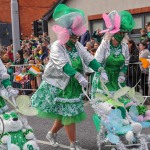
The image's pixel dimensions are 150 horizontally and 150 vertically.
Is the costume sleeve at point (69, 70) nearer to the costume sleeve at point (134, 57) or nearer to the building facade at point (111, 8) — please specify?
the costume sleeve at point (134, 57)

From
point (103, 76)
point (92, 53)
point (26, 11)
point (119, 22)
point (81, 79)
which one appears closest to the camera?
point (81, 79)

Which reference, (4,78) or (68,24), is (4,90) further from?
(68,24)

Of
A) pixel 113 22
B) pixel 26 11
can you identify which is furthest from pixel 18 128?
pixel 26 11

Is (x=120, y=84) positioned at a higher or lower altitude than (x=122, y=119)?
higher

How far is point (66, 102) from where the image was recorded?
15.9ft

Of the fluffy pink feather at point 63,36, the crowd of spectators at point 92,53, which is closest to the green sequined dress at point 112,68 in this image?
the fluffy pink feather at point 63,36

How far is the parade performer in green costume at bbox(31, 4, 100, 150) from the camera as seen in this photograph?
4.82 m

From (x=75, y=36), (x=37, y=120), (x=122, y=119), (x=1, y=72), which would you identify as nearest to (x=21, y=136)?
(x=1, y=72)

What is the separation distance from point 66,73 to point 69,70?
78mm

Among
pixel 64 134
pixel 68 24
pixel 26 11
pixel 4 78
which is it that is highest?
pixel 26 11

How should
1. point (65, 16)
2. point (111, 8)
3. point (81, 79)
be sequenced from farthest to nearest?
point (111, 8), point (65, 16), point (81, 79)

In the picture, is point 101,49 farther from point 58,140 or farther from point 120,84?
point 58,140

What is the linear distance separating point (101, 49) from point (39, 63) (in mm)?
5020

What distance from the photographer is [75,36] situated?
16.1 ft
